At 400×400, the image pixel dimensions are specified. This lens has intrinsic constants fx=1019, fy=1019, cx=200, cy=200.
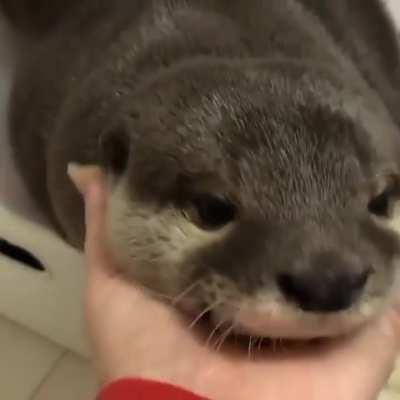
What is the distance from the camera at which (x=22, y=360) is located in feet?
5.30

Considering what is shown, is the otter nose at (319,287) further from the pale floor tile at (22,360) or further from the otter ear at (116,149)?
the pale floor tile at (22,360)

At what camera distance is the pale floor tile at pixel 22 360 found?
5.19 ft

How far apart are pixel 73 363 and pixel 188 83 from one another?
0.73 metres

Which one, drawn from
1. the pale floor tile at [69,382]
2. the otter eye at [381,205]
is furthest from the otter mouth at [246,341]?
the pale floor tile at [69,382]

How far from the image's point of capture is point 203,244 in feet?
2.97

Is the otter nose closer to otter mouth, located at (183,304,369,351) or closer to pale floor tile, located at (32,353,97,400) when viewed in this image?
otter mouth, located at (183,304,369,351)

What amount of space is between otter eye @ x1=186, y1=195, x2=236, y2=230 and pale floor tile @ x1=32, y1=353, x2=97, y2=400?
27.7 inches

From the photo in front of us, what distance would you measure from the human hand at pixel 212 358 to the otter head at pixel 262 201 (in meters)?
0.03

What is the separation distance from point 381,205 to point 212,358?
21 centimetres

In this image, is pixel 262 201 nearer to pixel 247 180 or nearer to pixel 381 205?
pixel 247 180

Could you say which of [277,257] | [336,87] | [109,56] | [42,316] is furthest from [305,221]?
[42,316]

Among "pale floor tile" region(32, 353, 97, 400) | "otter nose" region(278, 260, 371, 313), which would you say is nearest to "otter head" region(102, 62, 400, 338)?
"otter nose" region(278, 260, 371, 313)

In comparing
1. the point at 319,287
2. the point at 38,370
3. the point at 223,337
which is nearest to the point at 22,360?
the point at 38,370

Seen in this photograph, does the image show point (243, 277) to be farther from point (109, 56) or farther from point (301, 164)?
point (109, 56)
